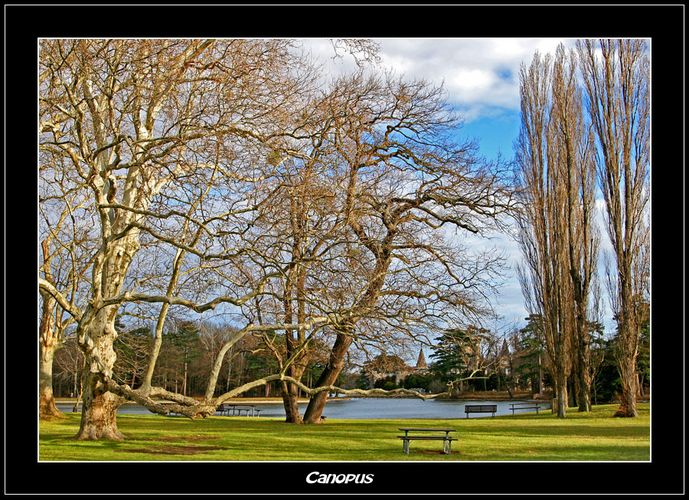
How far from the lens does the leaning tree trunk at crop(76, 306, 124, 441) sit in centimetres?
1255

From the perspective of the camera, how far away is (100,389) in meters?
12.9

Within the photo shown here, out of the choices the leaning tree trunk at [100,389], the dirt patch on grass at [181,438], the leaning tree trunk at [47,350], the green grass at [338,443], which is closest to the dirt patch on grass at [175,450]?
the green grass at [338,443]

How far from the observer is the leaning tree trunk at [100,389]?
41.2ft

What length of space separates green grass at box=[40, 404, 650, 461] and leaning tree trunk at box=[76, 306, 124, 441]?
0.40m

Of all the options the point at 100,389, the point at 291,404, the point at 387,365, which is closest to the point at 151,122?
the point at 100,389

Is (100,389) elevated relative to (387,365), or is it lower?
lower

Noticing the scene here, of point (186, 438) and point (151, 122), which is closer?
point (151, 122)

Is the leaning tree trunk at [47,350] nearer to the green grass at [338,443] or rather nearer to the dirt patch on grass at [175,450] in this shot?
the green grass at [338,443]

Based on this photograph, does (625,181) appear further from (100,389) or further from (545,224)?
(100,389)

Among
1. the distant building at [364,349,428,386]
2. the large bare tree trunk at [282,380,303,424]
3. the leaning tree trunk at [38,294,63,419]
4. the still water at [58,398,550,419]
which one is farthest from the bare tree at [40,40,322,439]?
the still water at [58,398,550,419]
